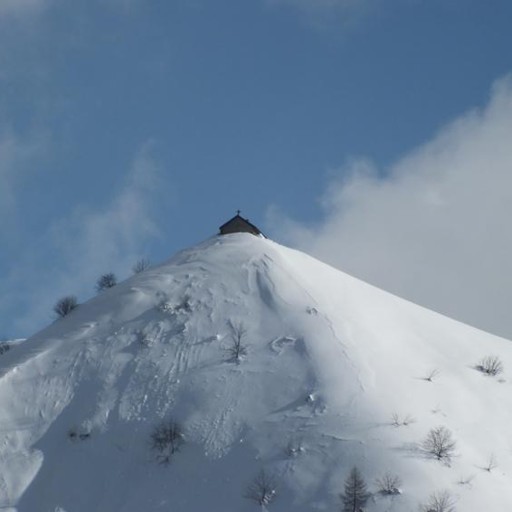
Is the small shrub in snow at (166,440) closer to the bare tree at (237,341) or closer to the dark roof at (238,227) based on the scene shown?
the bare tree at (237,341)

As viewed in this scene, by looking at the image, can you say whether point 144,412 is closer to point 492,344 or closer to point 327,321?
point 327,321

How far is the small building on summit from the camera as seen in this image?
71625 mm

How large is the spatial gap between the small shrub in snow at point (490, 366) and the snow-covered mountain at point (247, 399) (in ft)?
0.75

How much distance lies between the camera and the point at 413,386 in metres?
49.5

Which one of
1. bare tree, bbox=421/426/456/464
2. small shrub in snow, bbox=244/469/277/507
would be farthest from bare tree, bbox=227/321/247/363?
bare tree, bbox=421/426/456/464

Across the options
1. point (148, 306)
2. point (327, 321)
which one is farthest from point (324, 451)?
point (148, 306)

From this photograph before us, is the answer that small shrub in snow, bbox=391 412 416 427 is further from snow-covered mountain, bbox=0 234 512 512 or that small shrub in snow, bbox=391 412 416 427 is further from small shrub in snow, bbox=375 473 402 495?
small shrub in snow, bbox=375 473 402 495

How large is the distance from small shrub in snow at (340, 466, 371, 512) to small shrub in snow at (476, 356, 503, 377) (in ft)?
46.7

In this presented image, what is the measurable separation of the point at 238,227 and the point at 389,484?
32614 mm

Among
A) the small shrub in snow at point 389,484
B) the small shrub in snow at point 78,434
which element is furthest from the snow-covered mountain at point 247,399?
the small shrub in snow at point 389,484

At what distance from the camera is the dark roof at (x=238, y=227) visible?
2821 inches

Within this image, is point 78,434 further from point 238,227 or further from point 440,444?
point 238,227

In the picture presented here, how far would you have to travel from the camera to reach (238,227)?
71938 millimetres

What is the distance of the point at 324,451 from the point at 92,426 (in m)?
9.46
